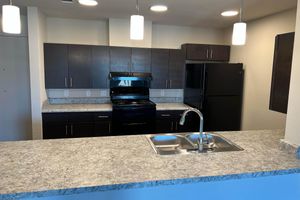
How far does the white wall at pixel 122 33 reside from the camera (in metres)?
3.80

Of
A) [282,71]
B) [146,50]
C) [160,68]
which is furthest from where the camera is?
[160,68]

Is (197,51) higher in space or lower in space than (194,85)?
higher

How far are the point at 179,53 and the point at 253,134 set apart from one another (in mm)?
2218

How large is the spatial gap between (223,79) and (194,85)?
50 cm

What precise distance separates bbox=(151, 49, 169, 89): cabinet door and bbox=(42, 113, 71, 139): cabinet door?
1.62 metres

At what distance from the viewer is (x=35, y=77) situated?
3309 millimetres

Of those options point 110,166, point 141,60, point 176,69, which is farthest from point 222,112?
point 110,166

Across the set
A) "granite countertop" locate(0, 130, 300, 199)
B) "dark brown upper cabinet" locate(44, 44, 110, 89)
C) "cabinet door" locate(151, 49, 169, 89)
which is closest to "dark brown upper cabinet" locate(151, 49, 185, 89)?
"cabinet door" locate(151, 49, 169, 89)

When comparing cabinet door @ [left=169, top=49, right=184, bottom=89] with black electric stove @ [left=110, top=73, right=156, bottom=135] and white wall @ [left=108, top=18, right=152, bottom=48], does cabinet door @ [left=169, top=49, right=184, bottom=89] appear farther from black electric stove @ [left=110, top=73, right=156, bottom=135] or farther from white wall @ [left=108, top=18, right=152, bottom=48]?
white wall @ [left=108, top=18, right=152, bottom=48]

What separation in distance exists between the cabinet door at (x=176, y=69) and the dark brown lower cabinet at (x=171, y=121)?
1.85 feet

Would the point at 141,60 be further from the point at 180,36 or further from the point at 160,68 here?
the point at 180,36

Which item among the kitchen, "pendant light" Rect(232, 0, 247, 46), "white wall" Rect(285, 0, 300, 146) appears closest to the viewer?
"white wall" Rect(285, 0, 300, 146)

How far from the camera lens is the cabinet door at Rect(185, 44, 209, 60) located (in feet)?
13.2

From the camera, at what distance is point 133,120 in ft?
11.9
